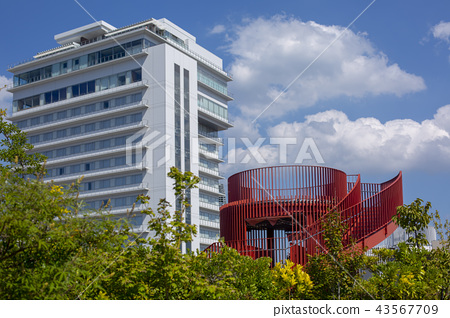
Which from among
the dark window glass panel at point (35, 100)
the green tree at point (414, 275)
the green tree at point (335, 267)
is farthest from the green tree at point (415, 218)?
the dark window glass panel at point (35, 100)

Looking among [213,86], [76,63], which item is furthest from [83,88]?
[213,86]

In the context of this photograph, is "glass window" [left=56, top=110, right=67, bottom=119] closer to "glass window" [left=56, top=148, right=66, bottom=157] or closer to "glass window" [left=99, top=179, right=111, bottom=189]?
"glass window" [left=56, top=148, right=66, bottom=157]

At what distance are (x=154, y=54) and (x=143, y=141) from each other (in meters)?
10.6

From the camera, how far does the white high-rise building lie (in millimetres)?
69500

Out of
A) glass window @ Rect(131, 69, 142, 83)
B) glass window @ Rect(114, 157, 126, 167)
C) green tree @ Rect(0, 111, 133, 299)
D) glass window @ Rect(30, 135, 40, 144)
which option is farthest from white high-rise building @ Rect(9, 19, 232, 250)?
green tree @ Rect(0, 111, 133, 299)

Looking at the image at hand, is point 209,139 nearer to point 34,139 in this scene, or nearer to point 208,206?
point 208,206

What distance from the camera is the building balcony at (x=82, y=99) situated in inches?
2785

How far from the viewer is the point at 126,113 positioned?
235ft

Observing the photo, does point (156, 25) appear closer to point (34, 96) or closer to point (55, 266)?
point (34, 96)

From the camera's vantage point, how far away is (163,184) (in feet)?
222

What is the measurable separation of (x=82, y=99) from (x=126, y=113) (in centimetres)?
699

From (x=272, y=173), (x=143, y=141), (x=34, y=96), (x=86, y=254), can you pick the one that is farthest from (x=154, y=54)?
(x=86, y=254)
